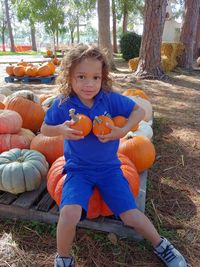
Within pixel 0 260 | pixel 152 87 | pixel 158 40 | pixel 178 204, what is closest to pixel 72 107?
pixel 0 260

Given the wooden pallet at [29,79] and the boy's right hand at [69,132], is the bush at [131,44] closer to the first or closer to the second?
the wooden pallet at [29,79]

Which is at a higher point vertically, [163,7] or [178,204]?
[163,7]

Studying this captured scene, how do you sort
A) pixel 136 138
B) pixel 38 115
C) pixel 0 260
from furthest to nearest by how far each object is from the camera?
pixel 38 115 < pixel 136 138 < pixel 0 260

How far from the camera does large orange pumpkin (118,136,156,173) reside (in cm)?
315

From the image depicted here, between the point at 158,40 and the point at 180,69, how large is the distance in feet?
11.2

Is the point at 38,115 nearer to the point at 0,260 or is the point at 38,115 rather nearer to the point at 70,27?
the point at 0,260

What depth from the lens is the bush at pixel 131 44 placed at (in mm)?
16344

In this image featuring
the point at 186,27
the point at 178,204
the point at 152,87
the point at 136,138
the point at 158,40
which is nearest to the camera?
the point at 178,204

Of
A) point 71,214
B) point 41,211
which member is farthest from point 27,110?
point 71,214

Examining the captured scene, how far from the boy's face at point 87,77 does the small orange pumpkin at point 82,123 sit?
17 centimetres

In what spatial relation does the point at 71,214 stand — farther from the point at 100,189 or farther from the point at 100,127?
the point at 100,127

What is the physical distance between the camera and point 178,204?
285 cm

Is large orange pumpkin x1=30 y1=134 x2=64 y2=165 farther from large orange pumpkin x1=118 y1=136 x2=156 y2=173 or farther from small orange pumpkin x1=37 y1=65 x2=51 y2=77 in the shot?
small orange pumpkin x1=37 y1=65 x2=51 y2=77

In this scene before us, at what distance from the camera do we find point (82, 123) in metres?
2.09
